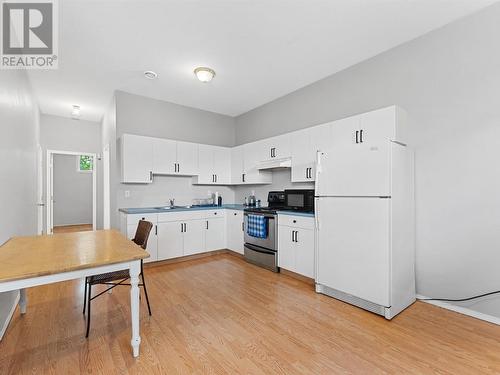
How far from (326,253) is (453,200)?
1.39m

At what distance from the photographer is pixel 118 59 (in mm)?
3100

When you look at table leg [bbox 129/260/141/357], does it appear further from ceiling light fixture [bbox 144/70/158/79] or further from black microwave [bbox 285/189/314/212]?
ceiling light fixture [bbox 144/70/158/79]

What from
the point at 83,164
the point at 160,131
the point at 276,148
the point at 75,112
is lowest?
the point at 276,148

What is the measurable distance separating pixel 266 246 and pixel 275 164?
1350 millimetres

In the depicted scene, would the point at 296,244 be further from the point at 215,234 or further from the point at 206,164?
the point at 206,164

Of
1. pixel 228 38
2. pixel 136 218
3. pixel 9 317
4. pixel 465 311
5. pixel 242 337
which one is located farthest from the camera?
pixel 136 218

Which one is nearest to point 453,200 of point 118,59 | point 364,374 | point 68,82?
point 364,374

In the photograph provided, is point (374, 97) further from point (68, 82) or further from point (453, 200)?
point (68, 82)

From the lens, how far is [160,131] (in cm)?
453

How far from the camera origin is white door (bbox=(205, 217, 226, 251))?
14.4 feet

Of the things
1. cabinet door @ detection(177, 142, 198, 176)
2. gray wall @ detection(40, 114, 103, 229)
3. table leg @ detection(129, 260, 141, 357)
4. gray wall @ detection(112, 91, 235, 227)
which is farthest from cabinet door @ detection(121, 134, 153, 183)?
gray wall @ detection(40, 114, 103, 229)

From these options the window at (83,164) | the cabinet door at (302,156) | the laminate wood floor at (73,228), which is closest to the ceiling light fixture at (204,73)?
the cabinet door at (302,156)

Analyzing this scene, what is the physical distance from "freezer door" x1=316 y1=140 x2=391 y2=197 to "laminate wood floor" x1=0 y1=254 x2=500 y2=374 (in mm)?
1238

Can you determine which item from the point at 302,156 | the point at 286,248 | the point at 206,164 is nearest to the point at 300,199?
the point at 302,156
